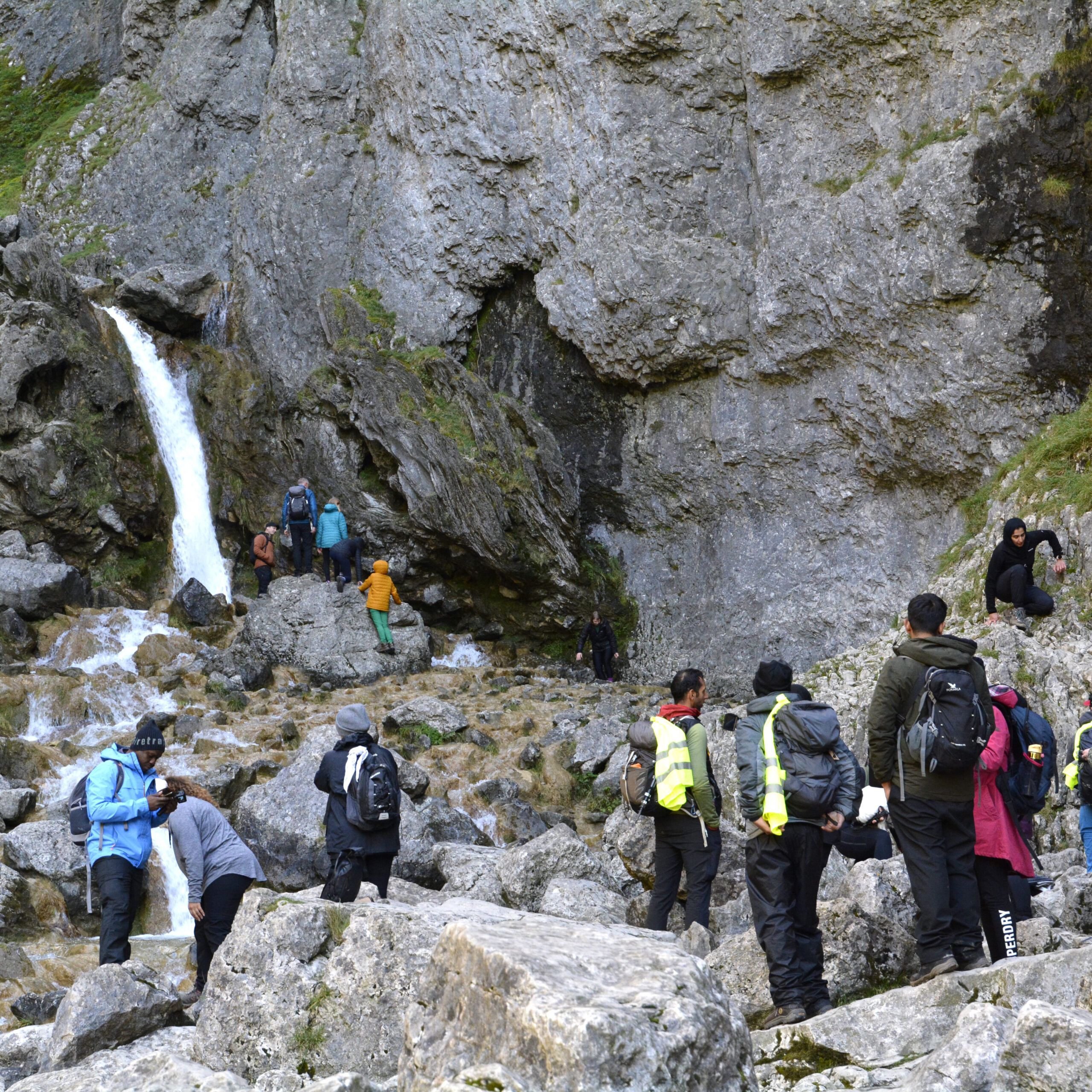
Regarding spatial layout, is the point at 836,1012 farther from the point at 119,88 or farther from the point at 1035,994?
the point at 119,88

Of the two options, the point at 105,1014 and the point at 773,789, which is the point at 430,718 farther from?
the point at 773,789

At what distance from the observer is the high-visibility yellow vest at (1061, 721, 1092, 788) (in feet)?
29.2

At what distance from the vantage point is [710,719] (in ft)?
52.1

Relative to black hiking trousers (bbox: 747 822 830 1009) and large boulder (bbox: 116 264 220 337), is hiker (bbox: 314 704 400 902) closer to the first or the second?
black hiking trousers (bbox: 747 822 830 1009)

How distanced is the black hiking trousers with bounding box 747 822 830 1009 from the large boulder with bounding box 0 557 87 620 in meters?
19.6

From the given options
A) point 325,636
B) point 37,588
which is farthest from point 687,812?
point 37,588

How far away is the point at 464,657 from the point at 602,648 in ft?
10.8

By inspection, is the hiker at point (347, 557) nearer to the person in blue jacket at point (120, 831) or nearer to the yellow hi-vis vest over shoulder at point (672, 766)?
the person in blue jacket at point (120, 831)

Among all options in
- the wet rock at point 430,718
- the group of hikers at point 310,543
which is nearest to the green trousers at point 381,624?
the group of hikers at point 310,543

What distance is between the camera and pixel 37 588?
22.5 meters

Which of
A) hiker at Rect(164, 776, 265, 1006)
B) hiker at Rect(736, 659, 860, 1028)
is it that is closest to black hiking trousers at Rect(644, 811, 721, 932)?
hiker at Rect(736, 659, 860, 1028)

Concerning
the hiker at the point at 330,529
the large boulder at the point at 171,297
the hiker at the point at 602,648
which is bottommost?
the hiker at the point at 602,648

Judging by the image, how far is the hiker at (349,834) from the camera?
28.2 feet

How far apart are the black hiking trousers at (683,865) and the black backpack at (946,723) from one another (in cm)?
217
